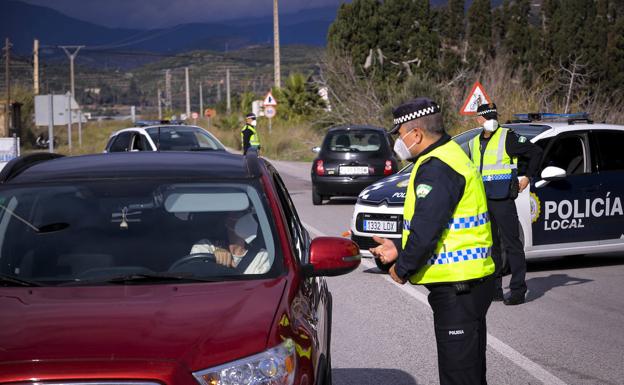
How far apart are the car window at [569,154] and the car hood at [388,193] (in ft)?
5.60

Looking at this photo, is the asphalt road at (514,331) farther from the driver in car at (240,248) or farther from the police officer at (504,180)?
the driver in car at (240,248)

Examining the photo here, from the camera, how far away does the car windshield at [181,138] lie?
65.3 ft

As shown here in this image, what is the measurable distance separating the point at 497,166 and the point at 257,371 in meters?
5.88

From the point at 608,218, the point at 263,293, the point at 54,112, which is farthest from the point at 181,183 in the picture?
the point at 54,112

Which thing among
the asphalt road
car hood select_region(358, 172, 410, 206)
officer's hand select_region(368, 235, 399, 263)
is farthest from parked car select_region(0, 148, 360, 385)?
car hood select_region(358, 172, 410, 206)

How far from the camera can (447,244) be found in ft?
15.9

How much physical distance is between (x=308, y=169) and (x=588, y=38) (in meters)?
21.1

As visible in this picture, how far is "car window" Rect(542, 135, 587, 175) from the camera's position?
11453 millimetres

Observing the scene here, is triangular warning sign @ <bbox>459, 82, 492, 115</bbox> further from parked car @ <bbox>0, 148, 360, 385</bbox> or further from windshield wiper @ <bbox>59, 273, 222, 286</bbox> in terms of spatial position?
windshield wiper @ <bbox>59, 273, 222, 286</bbox>

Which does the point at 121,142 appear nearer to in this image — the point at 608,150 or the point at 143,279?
the point at 608,150

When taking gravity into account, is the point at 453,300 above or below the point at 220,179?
below

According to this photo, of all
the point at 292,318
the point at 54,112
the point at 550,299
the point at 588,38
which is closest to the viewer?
the point at 292,318

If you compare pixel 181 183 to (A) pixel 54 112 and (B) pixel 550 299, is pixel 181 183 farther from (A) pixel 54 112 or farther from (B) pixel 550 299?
(A) pixel 54 112

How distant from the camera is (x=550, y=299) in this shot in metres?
9.82
